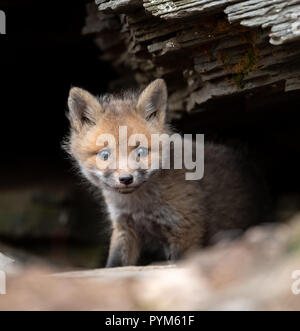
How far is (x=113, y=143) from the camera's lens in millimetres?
4824

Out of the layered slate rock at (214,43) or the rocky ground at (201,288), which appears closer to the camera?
the rocky ground at (201,288)

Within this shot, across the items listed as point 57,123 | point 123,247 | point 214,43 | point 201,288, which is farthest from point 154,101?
point 57,123

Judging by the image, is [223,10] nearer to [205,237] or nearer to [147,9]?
[147,9]

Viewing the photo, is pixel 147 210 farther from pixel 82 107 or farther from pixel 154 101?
→ pixel 82 107

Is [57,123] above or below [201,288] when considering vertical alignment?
above

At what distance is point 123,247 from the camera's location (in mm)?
5480

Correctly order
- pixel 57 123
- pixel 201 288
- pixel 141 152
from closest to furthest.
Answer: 1. pixel 201 288
2. pixel 141 152
3. pixel 57 123

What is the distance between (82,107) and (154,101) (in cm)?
70

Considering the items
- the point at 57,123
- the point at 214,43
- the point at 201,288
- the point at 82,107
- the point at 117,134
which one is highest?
the point at 57,123

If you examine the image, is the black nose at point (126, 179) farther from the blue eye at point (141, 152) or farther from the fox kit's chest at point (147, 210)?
the fox kit's chest at point (147, 210)

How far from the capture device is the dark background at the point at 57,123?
7.11m

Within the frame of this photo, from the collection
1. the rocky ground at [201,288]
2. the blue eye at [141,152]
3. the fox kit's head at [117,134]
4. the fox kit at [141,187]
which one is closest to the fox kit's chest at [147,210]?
the fox kit at [141,187]

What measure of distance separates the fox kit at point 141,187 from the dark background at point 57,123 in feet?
3.69

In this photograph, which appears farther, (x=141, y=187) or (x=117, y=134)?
(x=141, y=187)
